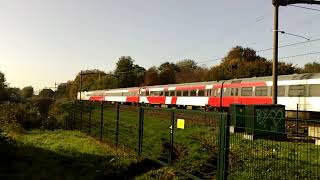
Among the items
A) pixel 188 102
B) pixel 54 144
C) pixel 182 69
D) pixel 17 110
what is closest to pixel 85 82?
pixel 182 69

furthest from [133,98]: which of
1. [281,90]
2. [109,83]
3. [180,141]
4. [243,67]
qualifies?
[180,141]

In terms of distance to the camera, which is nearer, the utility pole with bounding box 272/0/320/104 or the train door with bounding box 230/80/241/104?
the utility pole with bounding box 272/0/320/104

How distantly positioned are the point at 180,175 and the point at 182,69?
9593cm

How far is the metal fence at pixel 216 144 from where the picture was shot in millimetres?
8477

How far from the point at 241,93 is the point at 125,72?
72.9 meters

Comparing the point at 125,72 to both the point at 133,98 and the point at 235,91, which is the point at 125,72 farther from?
the point at 235,91

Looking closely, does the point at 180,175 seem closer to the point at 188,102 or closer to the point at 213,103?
the point at 213,103

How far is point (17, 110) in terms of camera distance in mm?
27062

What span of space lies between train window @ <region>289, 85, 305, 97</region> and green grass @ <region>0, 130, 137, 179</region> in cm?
1567

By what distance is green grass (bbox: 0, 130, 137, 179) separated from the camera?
38.7 ft

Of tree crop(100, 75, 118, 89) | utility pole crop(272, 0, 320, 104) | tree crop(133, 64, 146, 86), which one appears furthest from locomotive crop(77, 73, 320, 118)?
tree crop(100, 75, 118, 89)

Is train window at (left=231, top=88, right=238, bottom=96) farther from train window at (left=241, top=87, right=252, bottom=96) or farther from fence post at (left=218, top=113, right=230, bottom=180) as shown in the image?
fence post at (left=218, top=113, right=230, bottom=180)

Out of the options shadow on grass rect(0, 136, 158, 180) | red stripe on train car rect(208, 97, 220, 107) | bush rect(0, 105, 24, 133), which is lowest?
shadow on grass rect(0, 136, 158, 180)

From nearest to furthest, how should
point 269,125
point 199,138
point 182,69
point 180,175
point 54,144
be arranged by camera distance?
1. point 180,175
2. point 199,138
3. point 269,125
4. point 54,144
5. point 182,69
